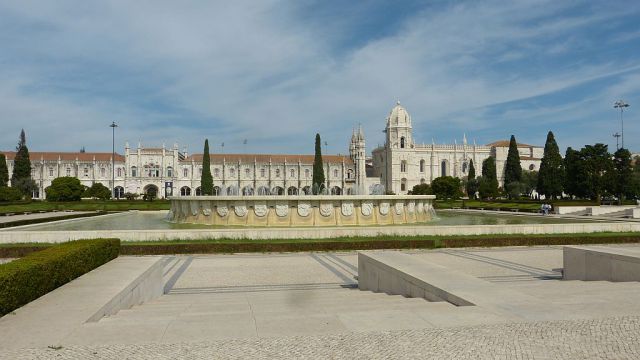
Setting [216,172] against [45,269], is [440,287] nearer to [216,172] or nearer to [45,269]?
[45,269]

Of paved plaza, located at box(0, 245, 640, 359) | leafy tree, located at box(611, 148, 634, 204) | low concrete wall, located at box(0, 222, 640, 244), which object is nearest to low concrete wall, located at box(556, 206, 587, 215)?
leafy tree, located at box(611, 148, 634, 204)

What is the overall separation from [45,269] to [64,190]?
45.0 metres

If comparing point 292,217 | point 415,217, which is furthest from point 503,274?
point 415,217

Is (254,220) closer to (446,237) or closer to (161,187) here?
(446,237)

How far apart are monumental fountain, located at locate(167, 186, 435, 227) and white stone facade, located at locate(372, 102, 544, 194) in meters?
56.9

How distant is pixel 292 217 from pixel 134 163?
60.7 metres

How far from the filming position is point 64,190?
153 ft

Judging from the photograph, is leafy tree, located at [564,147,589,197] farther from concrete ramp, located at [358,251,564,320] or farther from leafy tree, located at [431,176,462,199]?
concrete ramp, located at [358,251,564,320]

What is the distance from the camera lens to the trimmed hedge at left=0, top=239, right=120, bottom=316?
5.35 metres

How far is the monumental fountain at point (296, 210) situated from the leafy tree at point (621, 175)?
85.1ft

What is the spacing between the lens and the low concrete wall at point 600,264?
25.6ft

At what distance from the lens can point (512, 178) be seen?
59594 millimetres

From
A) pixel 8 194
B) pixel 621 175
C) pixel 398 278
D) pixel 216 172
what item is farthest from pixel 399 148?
pixel 398 278

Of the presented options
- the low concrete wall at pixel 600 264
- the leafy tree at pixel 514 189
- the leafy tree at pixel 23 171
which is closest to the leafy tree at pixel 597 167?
the leafy tree at pixel 514 189
